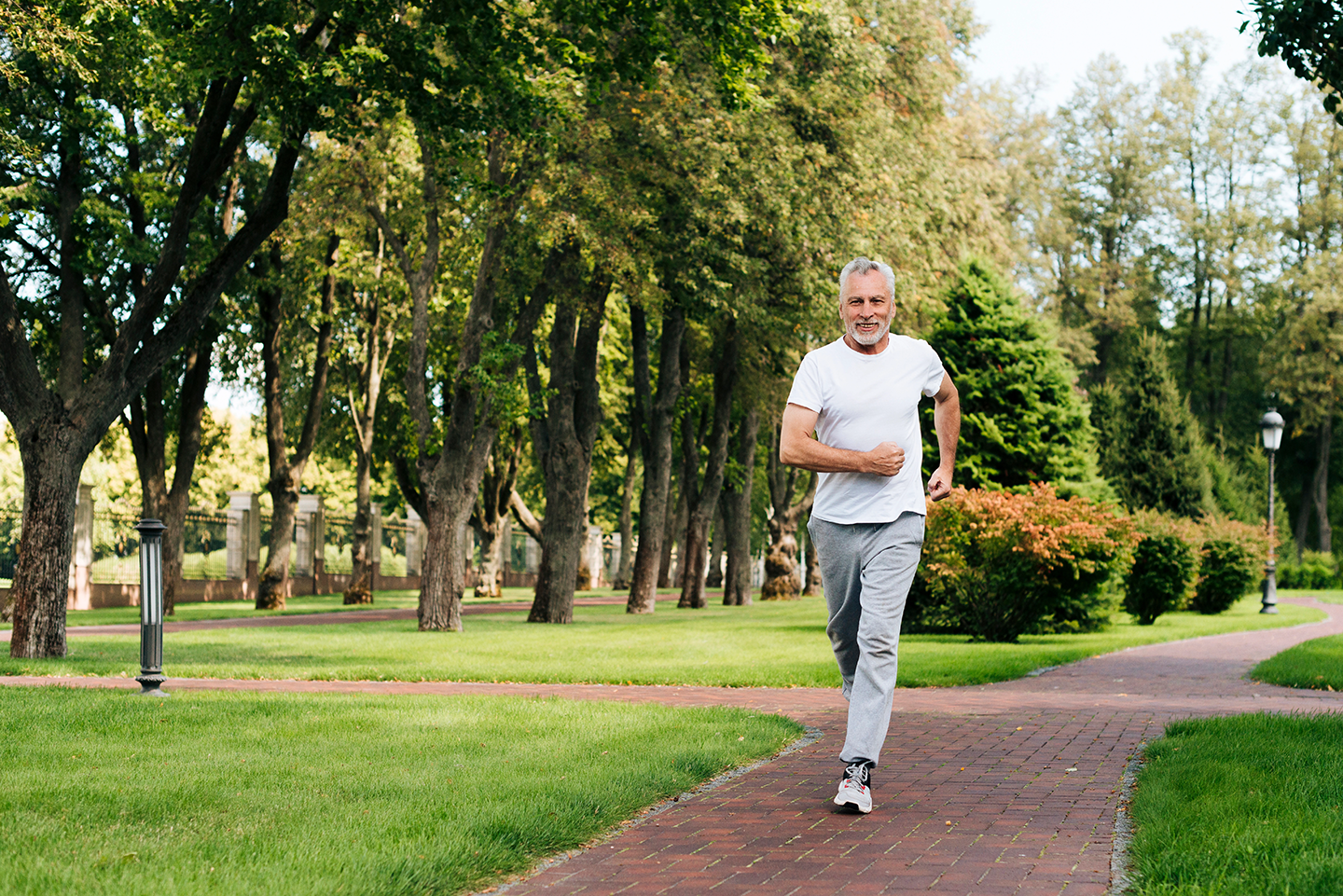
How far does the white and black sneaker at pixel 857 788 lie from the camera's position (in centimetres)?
541

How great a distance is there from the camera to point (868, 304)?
5.61 m

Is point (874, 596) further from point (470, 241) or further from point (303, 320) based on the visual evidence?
point (303, 320)

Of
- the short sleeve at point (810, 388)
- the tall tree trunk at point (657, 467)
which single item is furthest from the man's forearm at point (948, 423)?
the tall tree trunk at point (657, 467)

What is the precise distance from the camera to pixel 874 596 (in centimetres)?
548

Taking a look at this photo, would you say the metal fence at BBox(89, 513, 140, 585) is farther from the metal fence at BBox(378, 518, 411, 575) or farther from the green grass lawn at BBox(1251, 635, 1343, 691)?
the green grass lawn at BBox(1251, 635, 1343, 691)

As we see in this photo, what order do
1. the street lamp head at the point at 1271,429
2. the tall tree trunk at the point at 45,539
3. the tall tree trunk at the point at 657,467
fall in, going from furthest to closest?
1. the street lamp head at the point at 1271,429
2. the tall tree trunk at the point at 657,467
3. the tall tree trunk at the point at 45,539

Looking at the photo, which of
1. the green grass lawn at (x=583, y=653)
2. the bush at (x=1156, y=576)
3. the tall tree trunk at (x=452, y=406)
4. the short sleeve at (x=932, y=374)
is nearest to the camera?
the short sleeve at (x=932, y=374)

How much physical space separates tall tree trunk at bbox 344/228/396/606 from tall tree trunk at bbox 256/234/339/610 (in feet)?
3.81

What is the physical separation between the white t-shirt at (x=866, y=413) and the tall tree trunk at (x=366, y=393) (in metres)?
24.5

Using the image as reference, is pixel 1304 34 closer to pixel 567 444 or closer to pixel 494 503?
pixel 567 444

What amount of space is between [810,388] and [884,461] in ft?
1.59

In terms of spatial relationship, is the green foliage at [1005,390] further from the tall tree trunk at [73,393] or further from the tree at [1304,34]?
the tree at [1304,34]

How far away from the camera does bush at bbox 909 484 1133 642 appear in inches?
657

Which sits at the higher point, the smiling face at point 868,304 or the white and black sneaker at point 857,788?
the smiling face at point 868,304
